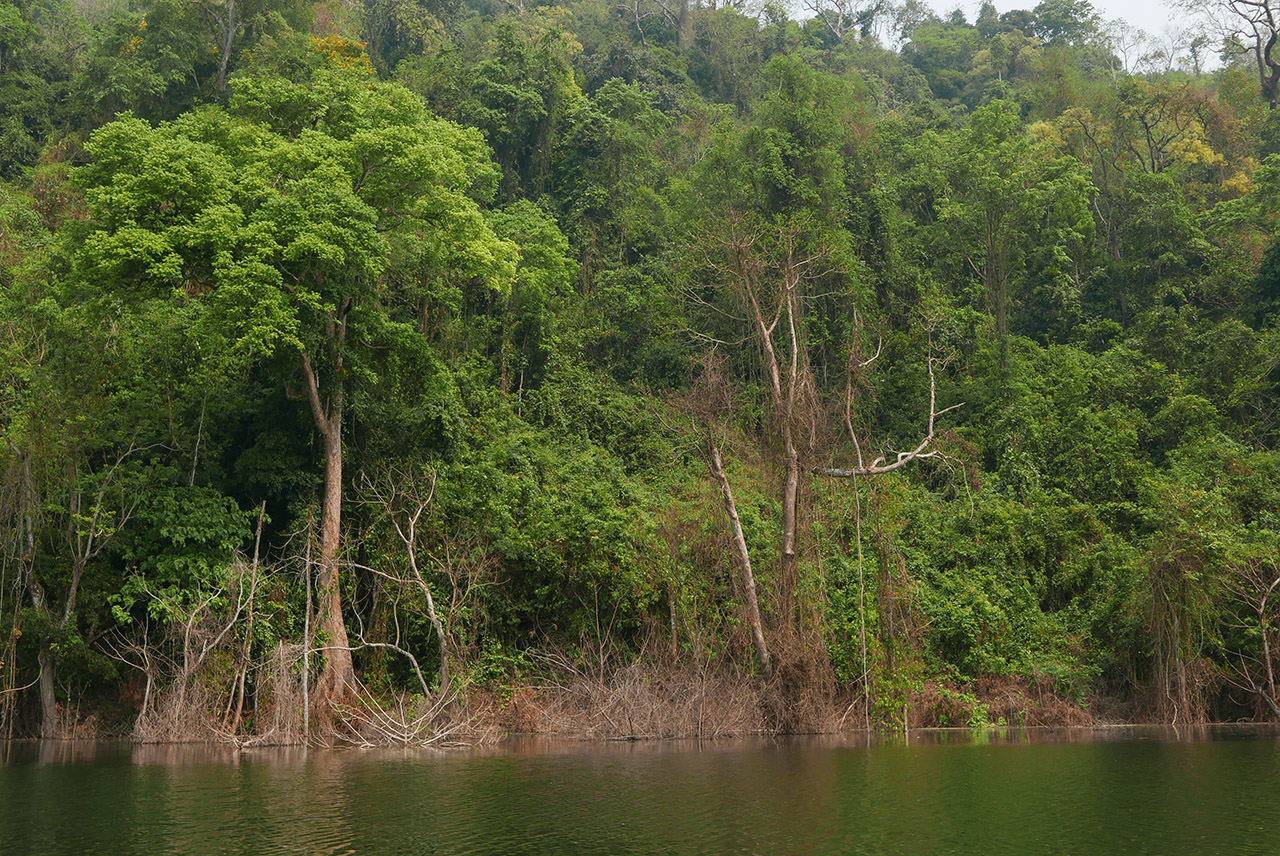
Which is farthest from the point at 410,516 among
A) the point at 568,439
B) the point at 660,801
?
the point at 660,801

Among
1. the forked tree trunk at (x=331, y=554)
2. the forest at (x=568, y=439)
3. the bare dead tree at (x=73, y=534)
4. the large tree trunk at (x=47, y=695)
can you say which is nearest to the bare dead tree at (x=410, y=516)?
the forest at (x=568, y=439)

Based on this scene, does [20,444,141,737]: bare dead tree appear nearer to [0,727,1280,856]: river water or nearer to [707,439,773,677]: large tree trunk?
[0,727,1280,856]: river water

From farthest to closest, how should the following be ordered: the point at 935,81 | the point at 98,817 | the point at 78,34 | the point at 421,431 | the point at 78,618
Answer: the point at 935,81 < the point at 78,34 < the point at 421,431 < the point at 78,618 < the point at 98,817

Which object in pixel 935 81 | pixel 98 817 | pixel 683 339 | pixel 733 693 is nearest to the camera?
pixel 98 817

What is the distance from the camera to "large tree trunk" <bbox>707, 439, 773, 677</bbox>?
72.8 ft

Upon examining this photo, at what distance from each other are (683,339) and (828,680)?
60.2 ft

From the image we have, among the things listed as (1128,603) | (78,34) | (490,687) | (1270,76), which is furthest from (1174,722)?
(78,34)

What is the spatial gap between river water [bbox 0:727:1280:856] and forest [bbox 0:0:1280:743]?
454cm

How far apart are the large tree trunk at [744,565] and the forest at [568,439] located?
0.32 feet

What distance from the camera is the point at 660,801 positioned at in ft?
38.5

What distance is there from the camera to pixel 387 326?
25.4 meters

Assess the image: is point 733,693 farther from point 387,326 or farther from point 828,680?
point 387,326

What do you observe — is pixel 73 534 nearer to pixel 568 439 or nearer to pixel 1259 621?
pixel 568 439

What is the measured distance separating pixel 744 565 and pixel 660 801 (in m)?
11.7
